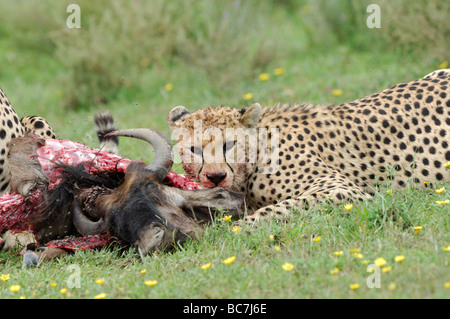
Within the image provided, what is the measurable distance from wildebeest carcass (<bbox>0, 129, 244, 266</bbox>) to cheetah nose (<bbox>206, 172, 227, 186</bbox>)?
0.15 m

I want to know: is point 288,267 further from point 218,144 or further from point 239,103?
point 239,103

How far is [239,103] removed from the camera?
8039 millimetres

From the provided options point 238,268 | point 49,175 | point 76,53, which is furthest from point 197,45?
point 238,268

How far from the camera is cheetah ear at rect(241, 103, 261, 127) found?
4848 mm

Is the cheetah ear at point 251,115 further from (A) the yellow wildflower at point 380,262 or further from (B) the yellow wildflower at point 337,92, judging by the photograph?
(B) the yellow wildflower at point 337,92

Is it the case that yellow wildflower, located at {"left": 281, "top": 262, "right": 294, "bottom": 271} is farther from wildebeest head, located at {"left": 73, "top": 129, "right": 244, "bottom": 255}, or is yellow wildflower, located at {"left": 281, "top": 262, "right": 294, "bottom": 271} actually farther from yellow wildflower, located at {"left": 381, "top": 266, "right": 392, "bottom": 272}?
wildebeest head, located at {"left": 73, "top": 129, "right": 244, "bottom": 255}

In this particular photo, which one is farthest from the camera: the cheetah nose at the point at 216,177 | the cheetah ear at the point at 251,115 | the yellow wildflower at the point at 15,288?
the cheetah ear at the point at 251,115

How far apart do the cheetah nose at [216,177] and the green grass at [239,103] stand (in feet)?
1.24

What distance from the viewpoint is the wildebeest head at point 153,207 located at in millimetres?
3971

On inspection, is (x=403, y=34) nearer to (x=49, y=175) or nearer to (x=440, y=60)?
(x=440, y=60)

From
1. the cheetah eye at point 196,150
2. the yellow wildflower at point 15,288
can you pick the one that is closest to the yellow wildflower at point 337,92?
the cheetah eye at point 196,150

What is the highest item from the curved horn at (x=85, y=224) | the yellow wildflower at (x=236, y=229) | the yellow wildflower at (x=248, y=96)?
the yellow wildflower at (x=248, y=96)

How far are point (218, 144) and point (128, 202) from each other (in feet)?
2.72

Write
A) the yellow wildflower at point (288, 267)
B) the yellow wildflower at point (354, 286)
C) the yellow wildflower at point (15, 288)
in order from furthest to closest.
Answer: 1. the yellow wildflower at point (15, 288)
2. the yellow wildflower at point (288, 267)
3. the yellow wildflower at point (354, 286)
